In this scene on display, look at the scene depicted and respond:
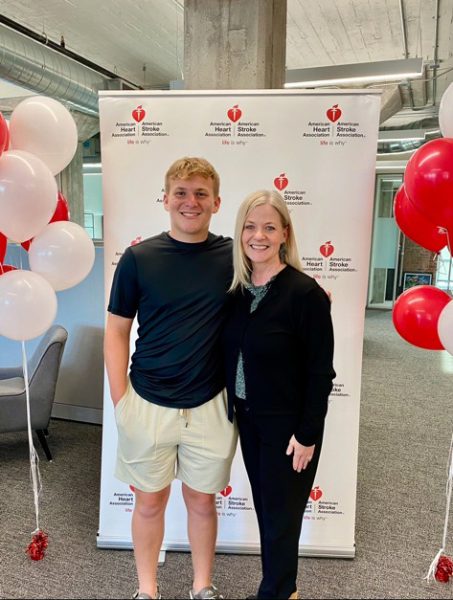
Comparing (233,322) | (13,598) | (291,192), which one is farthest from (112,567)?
(291,192)

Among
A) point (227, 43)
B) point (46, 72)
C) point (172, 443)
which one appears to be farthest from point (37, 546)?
point (46, 72)

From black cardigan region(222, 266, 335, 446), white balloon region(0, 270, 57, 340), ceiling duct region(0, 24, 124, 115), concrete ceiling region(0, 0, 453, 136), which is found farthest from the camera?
ceiling duct region(0, 24, 124, 115)

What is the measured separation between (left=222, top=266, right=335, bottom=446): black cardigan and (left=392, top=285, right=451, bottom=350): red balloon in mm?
549

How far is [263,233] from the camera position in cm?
137

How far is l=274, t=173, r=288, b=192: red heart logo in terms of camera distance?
1935 millimetres

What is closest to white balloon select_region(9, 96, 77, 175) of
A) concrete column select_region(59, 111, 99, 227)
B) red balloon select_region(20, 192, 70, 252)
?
red balloon select_region(20, 192, 70, 252)

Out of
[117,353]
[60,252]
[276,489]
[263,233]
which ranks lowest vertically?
[276,489]

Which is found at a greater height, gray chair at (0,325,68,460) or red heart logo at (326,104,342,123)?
red heart logo at (326,104,342,123)

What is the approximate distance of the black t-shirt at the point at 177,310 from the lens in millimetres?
1477

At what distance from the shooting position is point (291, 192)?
1938 mm

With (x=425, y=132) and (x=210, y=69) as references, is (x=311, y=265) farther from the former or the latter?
(x=425, y=132)

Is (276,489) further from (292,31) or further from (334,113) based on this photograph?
(292,31)

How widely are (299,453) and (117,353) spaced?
2.28 feet

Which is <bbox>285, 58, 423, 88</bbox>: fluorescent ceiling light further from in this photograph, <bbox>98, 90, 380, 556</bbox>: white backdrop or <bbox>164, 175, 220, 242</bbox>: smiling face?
<bbox>164, 175, 220, 242</bbox>: smiling face
